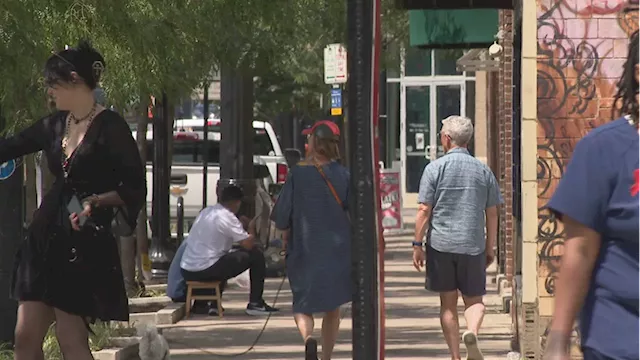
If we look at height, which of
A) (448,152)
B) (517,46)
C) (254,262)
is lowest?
(254,262)

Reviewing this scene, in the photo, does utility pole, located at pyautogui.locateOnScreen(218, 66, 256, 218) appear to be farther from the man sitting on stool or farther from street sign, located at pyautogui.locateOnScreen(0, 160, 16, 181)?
street sign, located at pyautogui.locateOnScreen(0, 160, 16, 181)

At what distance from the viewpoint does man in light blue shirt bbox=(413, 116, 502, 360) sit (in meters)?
10.0

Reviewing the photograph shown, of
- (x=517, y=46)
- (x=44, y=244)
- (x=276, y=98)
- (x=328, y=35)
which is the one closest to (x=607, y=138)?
(x=44, y=244)

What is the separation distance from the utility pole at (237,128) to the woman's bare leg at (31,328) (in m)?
11.8

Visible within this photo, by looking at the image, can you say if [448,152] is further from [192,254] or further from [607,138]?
[607,138]

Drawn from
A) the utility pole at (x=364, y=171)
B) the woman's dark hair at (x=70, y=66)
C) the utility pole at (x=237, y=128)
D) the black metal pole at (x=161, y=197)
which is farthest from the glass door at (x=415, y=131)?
the utility pole at (x=364, y=171)

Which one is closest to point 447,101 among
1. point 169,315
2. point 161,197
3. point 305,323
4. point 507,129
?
point 161,197

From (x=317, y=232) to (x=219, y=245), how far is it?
491 cm

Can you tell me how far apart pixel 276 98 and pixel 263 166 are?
7235 millimetres

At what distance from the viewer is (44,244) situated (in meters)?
6.65

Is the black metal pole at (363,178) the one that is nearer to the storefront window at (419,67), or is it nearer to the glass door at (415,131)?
the glass door at (415,131)

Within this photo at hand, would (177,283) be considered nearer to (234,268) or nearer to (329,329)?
(234,268)

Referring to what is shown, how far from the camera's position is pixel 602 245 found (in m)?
4.21

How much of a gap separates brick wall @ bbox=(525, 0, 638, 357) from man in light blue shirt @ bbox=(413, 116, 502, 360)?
18.1 inches
